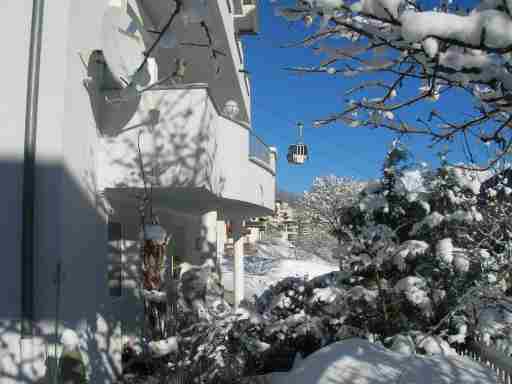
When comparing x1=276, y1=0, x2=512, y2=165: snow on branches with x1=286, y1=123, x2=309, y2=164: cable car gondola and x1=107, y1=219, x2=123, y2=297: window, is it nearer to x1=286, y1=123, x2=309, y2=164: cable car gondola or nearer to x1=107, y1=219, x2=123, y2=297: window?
x1=107, y1=219, x2=123, y2=297: window

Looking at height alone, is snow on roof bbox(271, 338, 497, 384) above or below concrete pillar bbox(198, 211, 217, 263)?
below

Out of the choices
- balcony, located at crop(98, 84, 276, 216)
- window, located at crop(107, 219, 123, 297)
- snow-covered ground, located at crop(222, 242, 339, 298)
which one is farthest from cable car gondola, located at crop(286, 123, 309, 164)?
balcony, located at crop(98, 84, 276, 216)

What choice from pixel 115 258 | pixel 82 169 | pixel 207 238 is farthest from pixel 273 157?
pixel 82 169

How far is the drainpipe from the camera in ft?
12.5

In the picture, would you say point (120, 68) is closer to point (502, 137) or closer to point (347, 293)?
point (502, 137)

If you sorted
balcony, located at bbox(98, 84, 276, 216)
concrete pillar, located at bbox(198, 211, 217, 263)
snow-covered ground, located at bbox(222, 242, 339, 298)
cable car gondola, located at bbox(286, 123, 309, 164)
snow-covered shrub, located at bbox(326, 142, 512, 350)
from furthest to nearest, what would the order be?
1. snow-covered ground, located at bbox(222, 242, 339, 298)
2. cable car gondola, located at bbox(286, 123, 309, 164)
3. concrete pillar, located at bbox(198, 211, 217, 263)
4. snow-covered shrub, located at bbox(326, 142, 512, 350)
5. balcony, located at bbox(98, 84, 276, 216)

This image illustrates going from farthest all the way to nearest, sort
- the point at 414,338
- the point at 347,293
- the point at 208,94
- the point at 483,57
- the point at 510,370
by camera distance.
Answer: the point at 347,293, the point at 414,338, the point at 208,94, the point at 510,370, the point at 483,57

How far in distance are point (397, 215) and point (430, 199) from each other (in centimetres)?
56

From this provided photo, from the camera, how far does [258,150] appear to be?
28.1ft

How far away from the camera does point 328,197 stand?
39.5 metres

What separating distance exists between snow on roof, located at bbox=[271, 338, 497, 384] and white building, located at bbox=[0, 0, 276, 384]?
2.37 m

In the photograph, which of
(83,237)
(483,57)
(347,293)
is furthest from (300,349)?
(483,57)

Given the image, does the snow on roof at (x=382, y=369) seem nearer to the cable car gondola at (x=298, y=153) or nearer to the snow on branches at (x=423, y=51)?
the snow on branches at (x=423, y=51)

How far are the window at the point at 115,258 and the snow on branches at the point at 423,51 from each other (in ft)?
13.7
